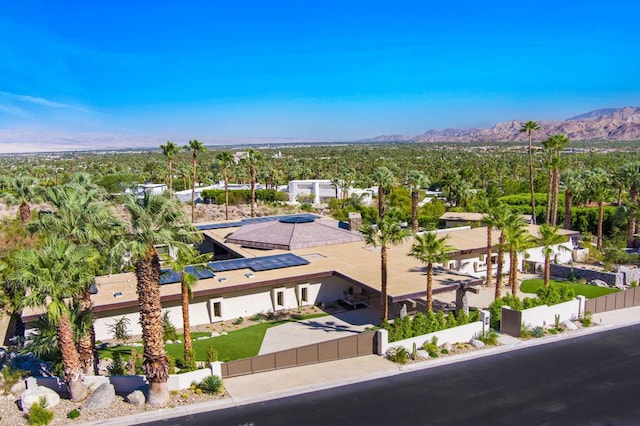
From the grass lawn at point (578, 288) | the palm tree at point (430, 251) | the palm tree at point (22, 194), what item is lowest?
the grass lawn at point (578, 288)

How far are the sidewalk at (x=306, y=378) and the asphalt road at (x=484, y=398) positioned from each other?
17.6 inches

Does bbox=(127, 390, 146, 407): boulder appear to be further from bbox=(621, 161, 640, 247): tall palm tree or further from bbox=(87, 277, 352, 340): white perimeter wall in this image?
bbox=(621, 161, 640, 247): tall palm tree

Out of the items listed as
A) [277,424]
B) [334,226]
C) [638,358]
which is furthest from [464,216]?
[277,424]

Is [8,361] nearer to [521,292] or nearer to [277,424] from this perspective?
[277,424]

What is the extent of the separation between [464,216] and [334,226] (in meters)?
15.4

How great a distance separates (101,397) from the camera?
19422 mm

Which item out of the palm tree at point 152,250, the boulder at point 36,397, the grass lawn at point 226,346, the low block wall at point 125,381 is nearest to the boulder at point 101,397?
the low block wall at point 125,381

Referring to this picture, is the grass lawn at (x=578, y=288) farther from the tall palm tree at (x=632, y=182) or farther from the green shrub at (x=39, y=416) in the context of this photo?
the green shrub at (x=39, y=416)

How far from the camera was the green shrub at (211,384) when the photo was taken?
20297 mm

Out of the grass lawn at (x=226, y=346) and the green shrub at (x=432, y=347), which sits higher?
the green shrub at (x=432, y=347)

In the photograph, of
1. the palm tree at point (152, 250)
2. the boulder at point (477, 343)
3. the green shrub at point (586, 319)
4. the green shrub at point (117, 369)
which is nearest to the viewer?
the palm tree at point (152, 250)

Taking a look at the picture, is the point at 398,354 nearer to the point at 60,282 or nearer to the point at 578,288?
the point at 60,282

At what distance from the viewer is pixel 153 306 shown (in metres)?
19.2

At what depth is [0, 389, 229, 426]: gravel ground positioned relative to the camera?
18.5 metres
